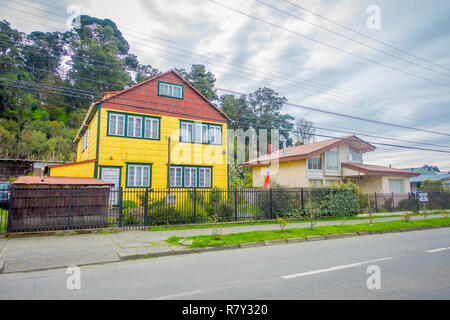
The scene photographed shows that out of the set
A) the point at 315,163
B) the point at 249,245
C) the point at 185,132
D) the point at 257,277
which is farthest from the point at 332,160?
the point at 257,277

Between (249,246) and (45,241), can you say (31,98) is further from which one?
(249,246)

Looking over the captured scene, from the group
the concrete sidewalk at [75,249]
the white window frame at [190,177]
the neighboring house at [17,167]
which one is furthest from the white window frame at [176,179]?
the neighboring house at [17,167]

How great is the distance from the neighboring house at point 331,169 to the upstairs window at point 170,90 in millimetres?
11018

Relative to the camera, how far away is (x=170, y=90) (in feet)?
68.0

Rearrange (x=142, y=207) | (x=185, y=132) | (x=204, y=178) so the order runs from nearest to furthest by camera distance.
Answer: (x=142, y=207) < (x=185, y=132) < (x=204, y=178)

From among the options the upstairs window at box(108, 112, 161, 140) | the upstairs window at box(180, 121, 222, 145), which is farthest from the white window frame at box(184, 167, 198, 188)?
the upstairs window at box(108, 112, 161, 140)

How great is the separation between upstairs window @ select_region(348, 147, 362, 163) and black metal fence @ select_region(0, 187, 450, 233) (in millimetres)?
10577

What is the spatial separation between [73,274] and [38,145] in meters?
30.0

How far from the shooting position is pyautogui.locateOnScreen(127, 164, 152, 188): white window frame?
1852 cm

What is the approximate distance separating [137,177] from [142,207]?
15.4ft

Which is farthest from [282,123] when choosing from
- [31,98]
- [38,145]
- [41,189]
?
[41,189]

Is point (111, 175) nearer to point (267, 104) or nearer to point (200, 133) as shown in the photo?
point (200, 133)

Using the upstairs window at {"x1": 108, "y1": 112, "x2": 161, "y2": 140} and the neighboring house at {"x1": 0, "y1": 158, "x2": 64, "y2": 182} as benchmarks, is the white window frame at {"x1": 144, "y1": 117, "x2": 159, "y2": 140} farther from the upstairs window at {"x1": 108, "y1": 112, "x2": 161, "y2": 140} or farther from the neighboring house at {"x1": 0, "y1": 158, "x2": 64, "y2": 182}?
the neighboring house at {"x1": 0, "y1": 158, "x2": 64, "y2": 182}

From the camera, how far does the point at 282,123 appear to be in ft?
160
